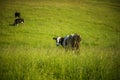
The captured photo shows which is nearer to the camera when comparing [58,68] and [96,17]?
[58,68]

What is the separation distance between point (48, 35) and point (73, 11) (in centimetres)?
1558

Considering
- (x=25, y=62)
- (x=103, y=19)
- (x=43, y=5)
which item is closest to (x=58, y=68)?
(x=25, y=62)

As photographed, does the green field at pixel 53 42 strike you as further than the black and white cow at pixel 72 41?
No

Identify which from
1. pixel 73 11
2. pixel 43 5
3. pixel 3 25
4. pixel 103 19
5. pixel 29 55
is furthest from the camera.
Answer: pixel 43 5

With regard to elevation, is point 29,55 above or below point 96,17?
above

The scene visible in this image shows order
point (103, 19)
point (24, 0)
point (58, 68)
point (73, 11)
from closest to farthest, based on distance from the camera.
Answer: point (58, 68)
point (103, 19)
point (73, 11)
point (24, 0)

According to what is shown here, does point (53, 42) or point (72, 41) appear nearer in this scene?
point (72, 41)

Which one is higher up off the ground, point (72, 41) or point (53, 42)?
point (72, 41)

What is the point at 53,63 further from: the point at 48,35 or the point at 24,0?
the point at 24,0

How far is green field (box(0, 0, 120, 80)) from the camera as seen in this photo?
638 cm

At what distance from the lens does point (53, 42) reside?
2066 centimetres

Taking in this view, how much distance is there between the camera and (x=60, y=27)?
90.4 feet

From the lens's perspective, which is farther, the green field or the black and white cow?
the black and white cow

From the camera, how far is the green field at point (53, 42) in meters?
6.38
